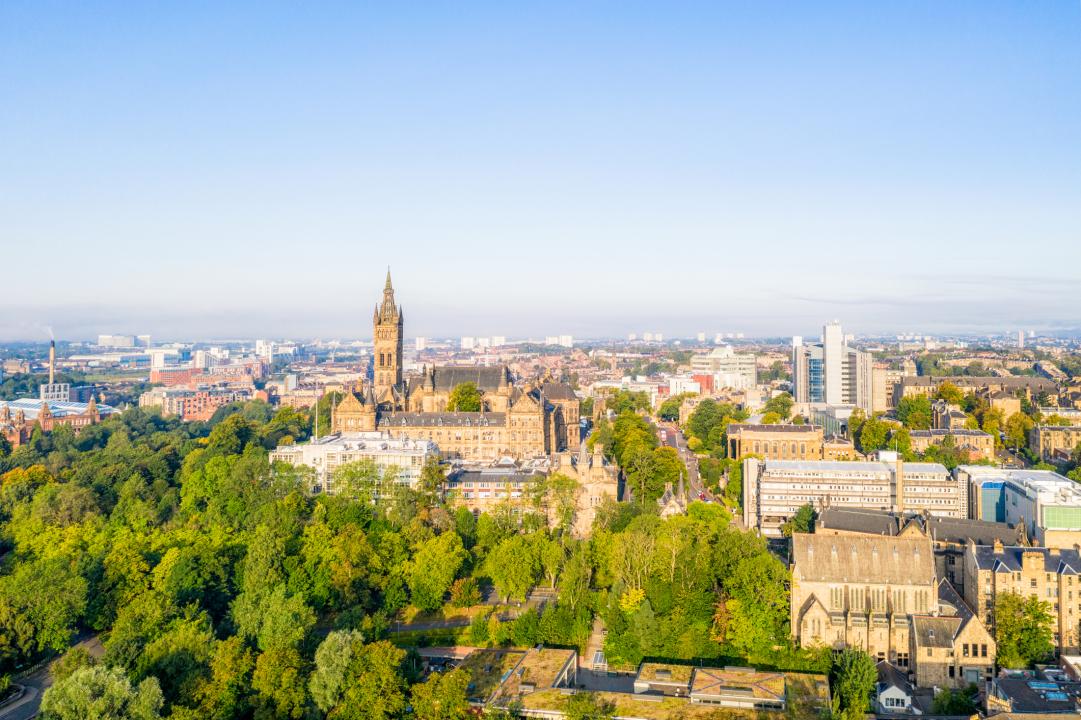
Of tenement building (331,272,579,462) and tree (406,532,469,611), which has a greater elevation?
tenement building (331,272,579,462)

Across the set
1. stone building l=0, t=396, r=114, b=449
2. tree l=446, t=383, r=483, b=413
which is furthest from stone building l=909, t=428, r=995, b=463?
stone building l=0, t=396, r=114, b=449

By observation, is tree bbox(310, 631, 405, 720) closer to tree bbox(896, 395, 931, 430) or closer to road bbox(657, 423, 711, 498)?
road bbox(657, 423, 711, 498)

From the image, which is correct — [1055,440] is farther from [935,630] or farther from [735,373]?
[735,373]

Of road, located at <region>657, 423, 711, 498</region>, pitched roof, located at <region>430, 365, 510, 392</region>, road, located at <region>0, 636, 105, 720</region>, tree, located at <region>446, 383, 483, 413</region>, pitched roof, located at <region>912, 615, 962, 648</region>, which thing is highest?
pitched roof, located at <region>430, 365, 510, 392</region>

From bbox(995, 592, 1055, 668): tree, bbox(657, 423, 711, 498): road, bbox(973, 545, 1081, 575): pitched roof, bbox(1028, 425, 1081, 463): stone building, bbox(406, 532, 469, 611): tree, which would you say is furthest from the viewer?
bbox(1028, 425, 1081, 463): stone building

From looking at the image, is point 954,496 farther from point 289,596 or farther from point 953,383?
point 953,383
